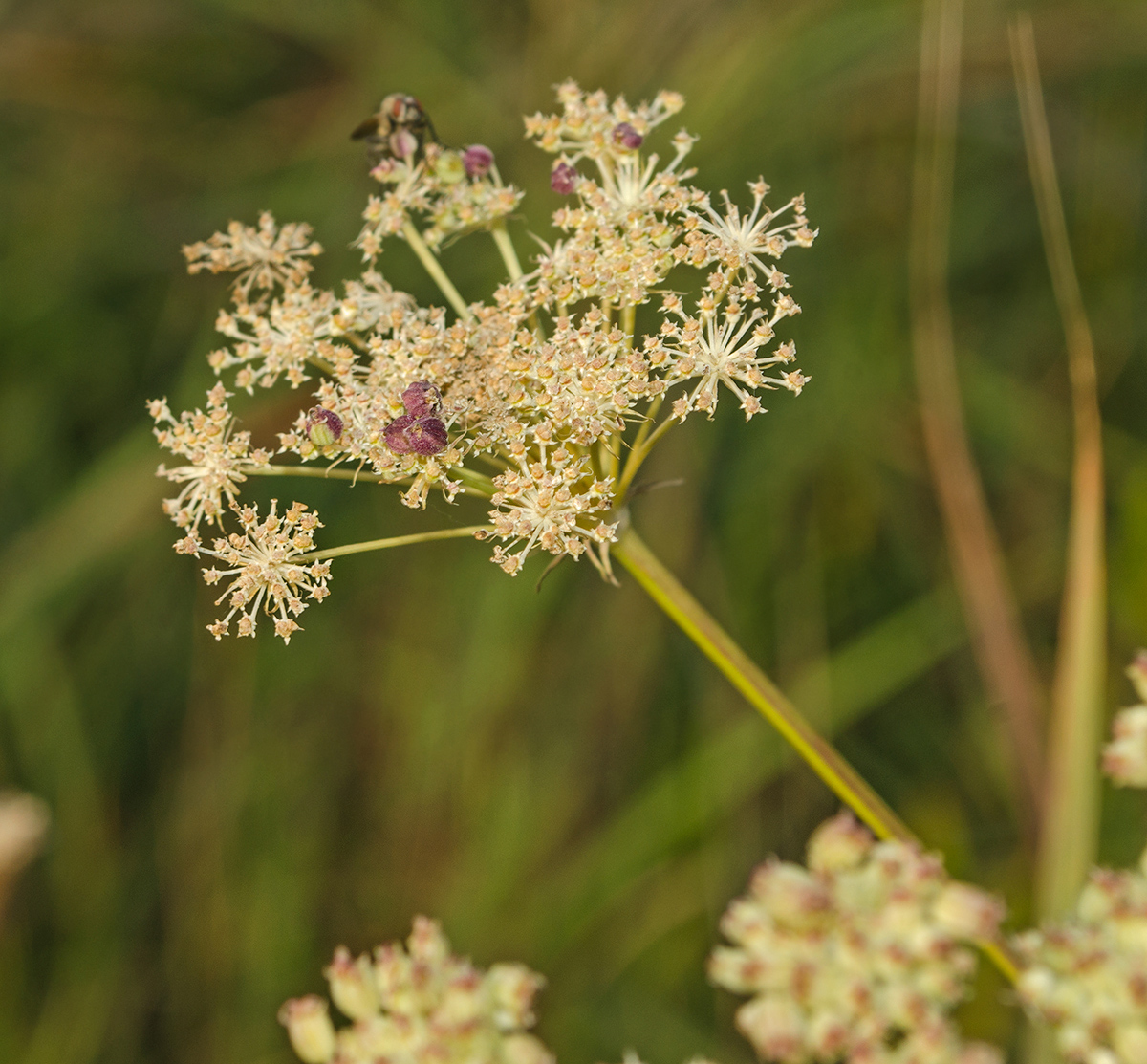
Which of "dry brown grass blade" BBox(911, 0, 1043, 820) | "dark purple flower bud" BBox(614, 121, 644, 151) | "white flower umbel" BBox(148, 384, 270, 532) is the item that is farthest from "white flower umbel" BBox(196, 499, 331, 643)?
"dry brown grass blade" BBox(911, 0, 1043, 820)

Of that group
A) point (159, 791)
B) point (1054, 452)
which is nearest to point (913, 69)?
point (1054, 452)

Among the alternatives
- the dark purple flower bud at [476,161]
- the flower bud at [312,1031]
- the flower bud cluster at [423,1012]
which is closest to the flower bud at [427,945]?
the flower bud cluster at [423,1012]

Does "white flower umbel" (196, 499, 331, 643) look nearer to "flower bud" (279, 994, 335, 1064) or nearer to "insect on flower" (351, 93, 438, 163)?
"flower bud" (279, 994, 335, 1064)

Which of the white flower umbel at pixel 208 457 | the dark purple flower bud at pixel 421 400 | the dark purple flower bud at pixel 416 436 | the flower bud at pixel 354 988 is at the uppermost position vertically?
the white flower umbel at pixel 208 457

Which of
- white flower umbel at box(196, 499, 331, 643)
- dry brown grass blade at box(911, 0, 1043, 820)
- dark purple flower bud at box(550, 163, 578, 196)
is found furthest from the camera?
dry brown grass blade at box(911, 0, 1043, 820)

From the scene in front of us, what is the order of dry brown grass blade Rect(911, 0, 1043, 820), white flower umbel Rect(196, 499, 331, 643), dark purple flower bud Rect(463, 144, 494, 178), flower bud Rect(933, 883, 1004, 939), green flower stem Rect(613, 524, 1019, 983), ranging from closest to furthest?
1. flower bud Rect(933, 883, 1004, 939)
2. white flower umbel Rect(196, 499, 331, 643)
3. green flower stem Rect(613, 524, 1019, 983)
4. dark purple flower bud Rect(463, 144, 494, 178)
5. dry brown grass blade Rect(911, 0, 1043, 820)

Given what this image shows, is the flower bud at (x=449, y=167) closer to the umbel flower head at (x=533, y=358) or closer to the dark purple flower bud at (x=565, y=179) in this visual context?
the umbel flower head at (x=533, y=358)

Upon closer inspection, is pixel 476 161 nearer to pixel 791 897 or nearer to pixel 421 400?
pixel 421 400
